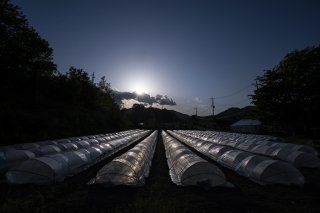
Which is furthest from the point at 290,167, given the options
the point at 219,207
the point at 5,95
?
the point at 5,95

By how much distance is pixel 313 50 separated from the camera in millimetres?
31641

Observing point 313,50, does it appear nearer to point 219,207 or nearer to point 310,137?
point 310,137

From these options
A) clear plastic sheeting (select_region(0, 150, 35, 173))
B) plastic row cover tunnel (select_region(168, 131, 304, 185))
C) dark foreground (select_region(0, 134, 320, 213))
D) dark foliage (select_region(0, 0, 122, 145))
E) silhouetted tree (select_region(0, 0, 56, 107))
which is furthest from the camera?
silhouetted tree (select_region(0, 0, 56, 107))

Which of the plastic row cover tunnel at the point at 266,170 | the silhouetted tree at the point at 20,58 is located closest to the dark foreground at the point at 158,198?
the plastic row cover tunnel at the point at 266,170

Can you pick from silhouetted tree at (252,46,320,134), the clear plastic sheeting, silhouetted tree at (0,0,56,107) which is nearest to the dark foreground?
the clear plastic sheeting

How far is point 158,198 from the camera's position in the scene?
9195mm

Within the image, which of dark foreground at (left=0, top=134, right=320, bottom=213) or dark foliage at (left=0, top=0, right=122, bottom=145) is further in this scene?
dark foliage at (left=0, top=0, right=122, bottom=145)

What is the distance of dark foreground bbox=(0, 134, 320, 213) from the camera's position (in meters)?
8.23

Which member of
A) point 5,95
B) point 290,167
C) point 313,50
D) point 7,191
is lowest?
point 7,191

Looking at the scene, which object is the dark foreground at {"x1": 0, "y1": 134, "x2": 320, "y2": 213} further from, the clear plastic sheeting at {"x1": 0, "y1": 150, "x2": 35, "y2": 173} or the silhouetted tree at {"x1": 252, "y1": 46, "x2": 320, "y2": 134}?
the silhouetted tree at {"x1": 252, "y1": 46, "x2": 320, "y2": 134}

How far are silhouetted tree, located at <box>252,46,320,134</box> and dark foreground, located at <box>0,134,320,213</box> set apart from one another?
20.1 metres

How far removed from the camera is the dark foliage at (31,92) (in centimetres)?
2867

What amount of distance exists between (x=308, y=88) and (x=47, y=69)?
3000cm

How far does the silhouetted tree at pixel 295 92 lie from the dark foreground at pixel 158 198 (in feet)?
65.8
